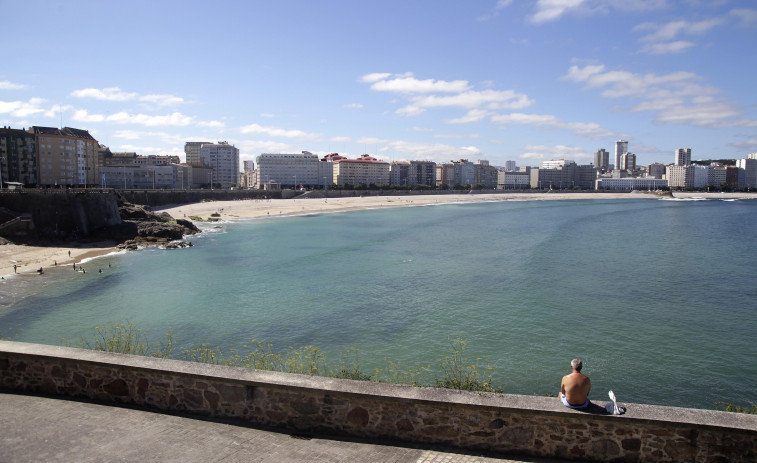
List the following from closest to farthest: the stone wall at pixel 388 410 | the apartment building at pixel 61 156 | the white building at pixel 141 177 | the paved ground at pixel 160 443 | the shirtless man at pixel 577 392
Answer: the stone wall at pixel 388 410 → the paved ground at pixel 160 443 → the shirtless man at pixel 577 392 → the apartment building at pixel 61 156 → the white building at pixel 141 177

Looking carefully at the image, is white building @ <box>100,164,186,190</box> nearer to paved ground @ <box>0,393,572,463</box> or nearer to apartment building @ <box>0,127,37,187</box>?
apartment building @ <box>0,127,37,187</box>

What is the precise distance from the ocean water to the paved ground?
8.11 meters

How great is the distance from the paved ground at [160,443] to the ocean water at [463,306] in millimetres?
8113

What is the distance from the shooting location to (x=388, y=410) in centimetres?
571

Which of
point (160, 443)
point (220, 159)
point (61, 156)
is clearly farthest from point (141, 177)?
point (160, 443)

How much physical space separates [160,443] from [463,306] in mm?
16945

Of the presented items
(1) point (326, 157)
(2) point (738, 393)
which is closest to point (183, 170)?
(1) point (326, 157)

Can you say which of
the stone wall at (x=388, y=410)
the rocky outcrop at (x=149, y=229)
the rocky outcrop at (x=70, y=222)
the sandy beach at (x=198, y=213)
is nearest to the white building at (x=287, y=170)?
the sandy beach at (x=198, y=213)

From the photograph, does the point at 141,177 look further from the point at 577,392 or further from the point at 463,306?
the point at 577,392

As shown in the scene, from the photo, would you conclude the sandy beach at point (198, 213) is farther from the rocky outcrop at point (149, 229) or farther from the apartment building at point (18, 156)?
the apartment building at point (18, 156)

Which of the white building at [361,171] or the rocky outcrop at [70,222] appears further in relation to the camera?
the white building at [361,171]

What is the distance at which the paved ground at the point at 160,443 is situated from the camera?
5297 mm

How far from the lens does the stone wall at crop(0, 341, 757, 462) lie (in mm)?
5188

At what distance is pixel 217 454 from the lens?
17.6 feet
